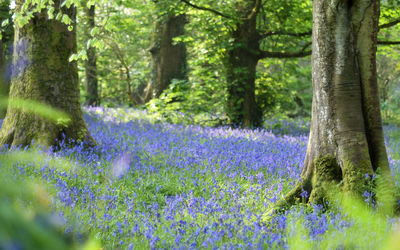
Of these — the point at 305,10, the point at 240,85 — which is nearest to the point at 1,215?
the point at 240,85

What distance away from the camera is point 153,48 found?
15.1 m

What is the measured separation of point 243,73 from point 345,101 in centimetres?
730

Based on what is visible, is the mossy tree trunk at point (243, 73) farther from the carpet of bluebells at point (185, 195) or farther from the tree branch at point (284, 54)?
the carpet of bluebells at point (185, 195)

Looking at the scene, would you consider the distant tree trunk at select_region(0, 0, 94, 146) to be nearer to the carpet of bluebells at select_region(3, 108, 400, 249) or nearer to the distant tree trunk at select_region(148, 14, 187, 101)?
the carpet of bluebells at select_region(3, 108, 400, 249)

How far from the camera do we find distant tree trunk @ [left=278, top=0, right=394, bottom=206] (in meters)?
3.88

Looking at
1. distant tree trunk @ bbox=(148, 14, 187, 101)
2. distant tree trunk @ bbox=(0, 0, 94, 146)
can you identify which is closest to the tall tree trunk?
distant tree trunk @ bbox=(148, 14, 187, 101)

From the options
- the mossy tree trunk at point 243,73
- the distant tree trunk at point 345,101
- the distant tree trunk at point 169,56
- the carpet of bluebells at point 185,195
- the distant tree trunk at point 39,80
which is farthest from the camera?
the distant tree trunk at point 169,56

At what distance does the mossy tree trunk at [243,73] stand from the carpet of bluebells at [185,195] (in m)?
3.43

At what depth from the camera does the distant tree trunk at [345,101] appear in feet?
12.7

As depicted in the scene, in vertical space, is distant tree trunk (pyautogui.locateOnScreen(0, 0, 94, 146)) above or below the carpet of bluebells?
above

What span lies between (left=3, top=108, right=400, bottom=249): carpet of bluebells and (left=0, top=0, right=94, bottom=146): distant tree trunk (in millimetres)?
657

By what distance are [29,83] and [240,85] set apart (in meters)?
6.45

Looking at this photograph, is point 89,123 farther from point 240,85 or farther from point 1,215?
point 1,215

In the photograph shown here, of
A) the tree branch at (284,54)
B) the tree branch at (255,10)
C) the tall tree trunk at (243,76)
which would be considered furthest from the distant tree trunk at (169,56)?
the tree branch at (255,10)
